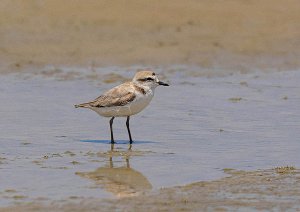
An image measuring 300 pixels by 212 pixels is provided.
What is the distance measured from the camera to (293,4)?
22.2m

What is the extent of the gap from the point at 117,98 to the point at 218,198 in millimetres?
3481

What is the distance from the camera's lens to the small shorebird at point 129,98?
13.2 meters

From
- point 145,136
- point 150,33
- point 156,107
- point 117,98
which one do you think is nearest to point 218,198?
point 117,98

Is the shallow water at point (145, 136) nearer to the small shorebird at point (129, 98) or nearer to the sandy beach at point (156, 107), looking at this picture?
the sandy beach at point (156, 107)

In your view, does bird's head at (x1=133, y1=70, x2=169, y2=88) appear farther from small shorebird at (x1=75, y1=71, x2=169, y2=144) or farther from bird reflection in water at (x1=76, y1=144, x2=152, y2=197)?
bird reflection in water at (x1=76, y1=144, x2=152, y2=197)

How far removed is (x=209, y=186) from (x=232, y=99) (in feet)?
18.4

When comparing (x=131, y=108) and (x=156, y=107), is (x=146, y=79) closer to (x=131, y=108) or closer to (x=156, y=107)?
(x=131, y=108)

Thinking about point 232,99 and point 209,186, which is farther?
point 232,99

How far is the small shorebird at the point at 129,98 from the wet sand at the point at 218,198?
248 centimetres

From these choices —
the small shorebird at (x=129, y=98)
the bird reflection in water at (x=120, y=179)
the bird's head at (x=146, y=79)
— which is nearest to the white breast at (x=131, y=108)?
the small shorebird at (x=129, y=98)

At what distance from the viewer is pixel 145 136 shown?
13688mm

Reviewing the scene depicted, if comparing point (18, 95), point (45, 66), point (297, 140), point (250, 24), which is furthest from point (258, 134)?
point (250, 24)

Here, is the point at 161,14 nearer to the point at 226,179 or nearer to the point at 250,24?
the point at 250,24

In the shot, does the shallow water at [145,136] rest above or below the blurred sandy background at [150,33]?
below
